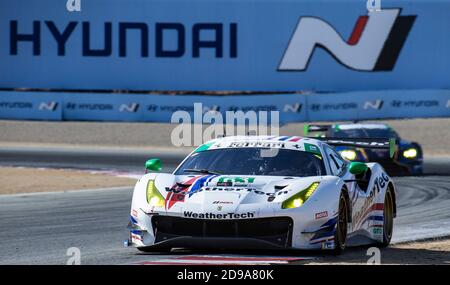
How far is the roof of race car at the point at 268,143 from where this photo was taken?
1077cm

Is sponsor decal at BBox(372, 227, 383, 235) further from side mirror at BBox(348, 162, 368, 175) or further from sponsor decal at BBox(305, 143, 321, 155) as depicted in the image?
sponsor decal at BBox(305, 143, 321, 155)

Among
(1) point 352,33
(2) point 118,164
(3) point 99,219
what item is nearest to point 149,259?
(3) point 99,219

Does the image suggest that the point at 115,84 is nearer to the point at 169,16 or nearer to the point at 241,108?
the point at 169,16

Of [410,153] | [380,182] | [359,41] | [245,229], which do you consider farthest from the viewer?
[359,41]

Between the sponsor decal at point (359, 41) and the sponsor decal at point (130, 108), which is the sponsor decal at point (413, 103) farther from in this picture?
the sponsor decal at point (130, 108)

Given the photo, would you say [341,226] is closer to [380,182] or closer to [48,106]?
[380,182]

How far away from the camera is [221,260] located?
30.3 feet

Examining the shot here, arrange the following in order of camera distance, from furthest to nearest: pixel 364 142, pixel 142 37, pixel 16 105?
pixel 142 37 < pixel 16 105 < pixel 364 142

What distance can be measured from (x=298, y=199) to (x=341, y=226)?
0.65 meters

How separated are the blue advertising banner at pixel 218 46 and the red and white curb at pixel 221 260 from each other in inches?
1203

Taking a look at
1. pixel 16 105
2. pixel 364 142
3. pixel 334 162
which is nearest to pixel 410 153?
pixel 364 142

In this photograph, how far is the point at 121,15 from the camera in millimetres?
40250

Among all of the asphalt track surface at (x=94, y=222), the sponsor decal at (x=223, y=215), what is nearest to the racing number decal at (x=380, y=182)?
the asphalt track surface at (x=94, y=222)

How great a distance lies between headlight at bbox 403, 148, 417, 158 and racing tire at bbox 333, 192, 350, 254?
12526 mm
